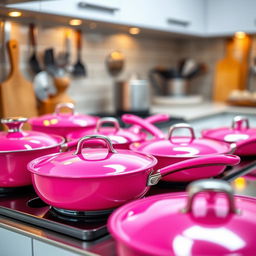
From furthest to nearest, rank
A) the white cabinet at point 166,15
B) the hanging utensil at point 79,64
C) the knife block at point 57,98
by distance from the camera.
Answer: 1. the hanging utensil at point 79,64
2. the white cabinet at point 166,15
3. the knife block at point 57,98

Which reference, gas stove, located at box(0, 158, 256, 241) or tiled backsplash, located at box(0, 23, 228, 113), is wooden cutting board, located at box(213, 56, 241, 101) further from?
gas stove, located at box(0, 158, 256, 241)

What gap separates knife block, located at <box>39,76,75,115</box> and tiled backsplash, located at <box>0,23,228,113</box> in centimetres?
16

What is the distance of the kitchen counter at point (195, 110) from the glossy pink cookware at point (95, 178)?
1.71 m

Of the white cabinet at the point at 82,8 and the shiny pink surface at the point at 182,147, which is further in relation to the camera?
the white cabinet at the point at 82,8

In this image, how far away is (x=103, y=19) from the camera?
78.7 inches

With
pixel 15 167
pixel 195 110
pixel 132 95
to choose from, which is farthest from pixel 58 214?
pixel 195 110

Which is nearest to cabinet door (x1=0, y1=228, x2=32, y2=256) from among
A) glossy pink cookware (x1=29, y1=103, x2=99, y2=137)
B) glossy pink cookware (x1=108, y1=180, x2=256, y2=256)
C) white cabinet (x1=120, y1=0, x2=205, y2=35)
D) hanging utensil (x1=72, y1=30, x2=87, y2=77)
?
glossy pink cookware (x1=108, y1=180, x2=256, y2=256)

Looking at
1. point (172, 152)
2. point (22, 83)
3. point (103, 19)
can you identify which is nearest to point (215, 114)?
point (103, 19)

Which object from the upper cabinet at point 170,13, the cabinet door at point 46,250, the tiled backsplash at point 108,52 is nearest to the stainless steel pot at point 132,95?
the tiled backsplash at point 108,52

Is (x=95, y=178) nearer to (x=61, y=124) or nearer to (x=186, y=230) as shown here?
(x=186, y=230)

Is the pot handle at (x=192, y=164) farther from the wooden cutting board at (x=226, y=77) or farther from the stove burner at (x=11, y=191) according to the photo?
the wooden cutting board at (x=226, y=77)

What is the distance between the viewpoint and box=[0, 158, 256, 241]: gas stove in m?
0.69

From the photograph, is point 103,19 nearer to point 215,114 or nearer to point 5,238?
point 215,114

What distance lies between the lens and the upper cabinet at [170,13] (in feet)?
5.96
